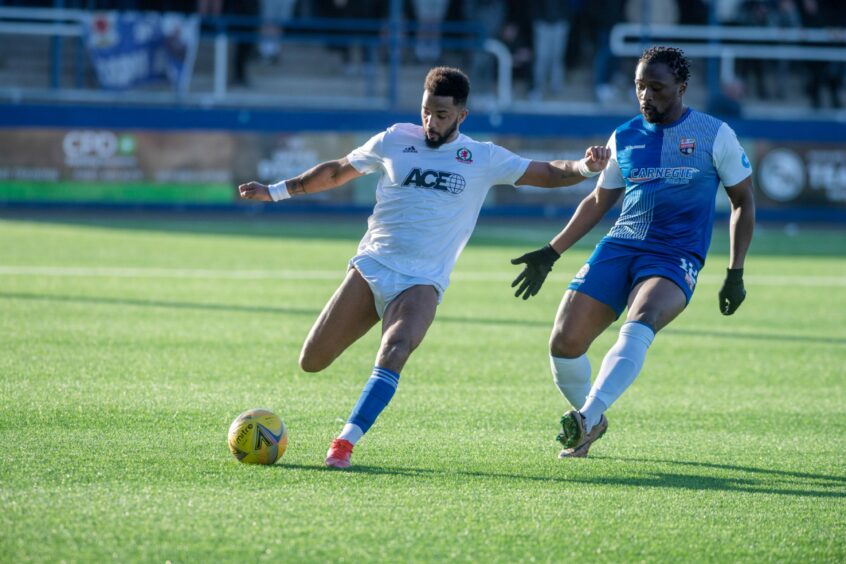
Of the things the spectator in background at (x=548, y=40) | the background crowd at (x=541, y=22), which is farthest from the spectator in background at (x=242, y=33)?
the spectator in background at (x=548, y=40)

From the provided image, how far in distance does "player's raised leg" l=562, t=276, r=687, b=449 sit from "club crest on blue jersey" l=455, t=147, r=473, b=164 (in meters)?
1.25

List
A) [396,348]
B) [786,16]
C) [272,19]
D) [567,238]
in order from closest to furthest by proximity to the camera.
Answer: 1. [396,348]
2. [567,238]
3. [272,19]
4. [786,16]

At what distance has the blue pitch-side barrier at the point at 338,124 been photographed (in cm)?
2267

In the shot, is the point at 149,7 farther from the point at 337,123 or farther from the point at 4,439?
the point at 4,439

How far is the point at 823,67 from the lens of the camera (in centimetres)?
2836

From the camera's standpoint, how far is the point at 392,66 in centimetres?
2516

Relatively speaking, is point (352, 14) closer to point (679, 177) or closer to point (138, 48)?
point (138, 48)

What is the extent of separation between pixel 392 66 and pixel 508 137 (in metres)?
2.89

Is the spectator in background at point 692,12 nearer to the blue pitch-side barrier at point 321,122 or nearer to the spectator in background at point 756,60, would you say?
the spectator in background at point 756,60

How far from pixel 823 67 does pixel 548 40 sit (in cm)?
650

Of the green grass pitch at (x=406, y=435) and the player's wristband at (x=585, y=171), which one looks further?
the player's wristband at (x=585, y=171)

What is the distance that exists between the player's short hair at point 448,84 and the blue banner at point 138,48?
58.7 ft

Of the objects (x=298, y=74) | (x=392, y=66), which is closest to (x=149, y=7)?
(x=298, y=74)

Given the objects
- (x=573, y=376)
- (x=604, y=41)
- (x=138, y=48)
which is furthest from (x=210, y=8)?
(x=573, y=376)
